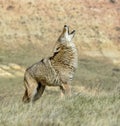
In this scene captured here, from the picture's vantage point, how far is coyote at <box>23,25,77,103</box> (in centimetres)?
931

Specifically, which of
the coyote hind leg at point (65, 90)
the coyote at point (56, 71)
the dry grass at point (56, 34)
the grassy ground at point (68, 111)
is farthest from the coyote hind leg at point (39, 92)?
the dry grass at point (56, 34)

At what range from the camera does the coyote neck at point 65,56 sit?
955cm

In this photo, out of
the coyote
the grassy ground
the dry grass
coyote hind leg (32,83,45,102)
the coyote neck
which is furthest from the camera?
the dry grass

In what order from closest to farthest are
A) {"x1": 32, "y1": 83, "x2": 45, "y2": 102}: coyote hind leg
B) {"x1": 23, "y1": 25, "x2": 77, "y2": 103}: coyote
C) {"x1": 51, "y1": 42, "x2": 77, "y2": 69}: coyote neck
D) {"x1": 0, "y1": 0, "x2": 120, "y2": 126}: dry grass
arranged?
{"x1": 23, "y1": 25, "x2": 77, "y2": 103}: coyote, {"x1": 32, "y1": 83, "x2": 45, "y2": 102}: coyote hind leg, {"x1": 51, "y1": 42, "x2": 77, "y2": 69}: coyote neck, {"x1": 0, "y1": 0, "x2": 120, "y2": 126}: dry grass

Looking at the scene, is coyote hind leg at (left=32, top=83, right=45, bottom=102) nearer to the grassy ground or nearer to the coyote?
the coyote

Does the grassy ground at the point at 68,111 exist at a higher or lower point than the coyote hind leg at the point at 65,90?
higher

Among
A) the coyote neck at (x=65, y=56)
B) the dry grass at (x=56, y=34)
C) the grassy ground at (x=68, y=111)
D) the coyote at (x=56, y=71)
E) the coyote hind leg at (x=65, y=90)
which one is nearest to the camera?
the grassy ground at (x=68, y=111)

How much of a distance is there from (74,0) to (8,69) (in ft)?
84.9

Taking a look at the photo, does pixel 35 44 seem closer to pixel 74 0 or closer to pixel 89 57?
pixel 89 57

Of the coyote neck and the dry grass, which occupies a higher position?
→ the coyote neck

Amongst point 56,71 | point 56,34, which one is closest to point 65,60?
point 56,71

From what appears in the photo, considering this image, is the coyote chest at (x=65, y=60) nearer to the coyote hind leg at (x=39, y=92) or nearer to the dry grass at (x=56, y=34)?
the coyote hind leg at (x=39, y=92)

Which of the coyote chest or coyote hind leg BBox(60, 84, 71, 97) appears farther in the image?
the coyote chest

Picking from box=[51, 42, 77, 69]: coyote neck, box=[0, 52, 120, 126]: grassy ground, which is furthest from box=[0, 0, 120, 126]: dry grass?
box=[0, 52, 120, 126]: grassy ground
